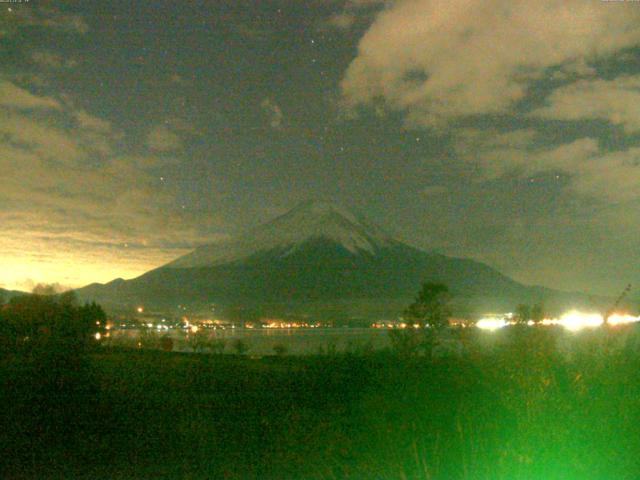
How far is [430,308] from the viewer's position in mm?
33125

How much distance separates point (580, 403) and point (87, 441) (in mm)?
7079

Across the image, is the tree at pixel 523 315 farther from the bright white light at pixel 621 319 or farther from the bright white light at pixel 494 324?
the bright white light at pixel 621 319

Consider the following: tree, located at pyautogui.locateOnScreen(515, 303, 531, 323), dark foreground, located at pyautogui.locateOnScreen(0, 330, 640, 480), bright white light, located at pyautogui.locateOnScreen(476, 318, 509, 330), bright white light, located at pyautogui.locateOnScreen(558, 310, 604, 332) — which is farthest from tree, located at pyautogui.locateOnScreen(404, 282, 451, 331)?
bright white light, located at pyautogui.locateOnScreen(558, 310, 604, 332)

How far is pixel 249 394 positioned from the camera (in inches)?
623

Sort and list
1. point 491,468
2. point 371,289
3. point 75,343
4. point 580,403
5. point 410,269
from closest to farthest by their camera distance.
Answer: point 491,468, point 580,403, point 75,343, point 371,289, point 410,269

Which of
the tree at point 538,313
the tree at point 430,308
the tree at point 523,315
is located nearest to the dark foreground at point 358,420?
the tree at point 523,315

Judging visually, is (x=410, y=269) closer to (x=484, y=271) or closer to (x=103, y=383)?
(x=484, y=271)

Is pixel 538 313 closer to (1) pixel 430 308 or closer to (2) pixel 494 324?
(2) pixel 494 324

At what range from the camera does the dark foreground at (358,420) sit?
26.2ft

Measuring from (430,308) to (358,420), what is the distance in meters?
21.7

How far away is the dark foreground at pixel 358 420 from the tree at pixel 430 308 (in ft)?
54.0

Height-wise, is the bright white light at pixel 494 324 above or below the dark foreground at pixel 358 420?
above

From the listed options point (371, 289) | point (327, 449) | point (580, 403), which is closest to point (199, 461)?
point (327, 449)

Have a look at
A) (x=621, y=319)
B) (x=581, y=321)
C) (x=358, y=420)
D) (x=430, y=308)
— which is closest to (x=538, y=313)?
(x=581, y=321)
